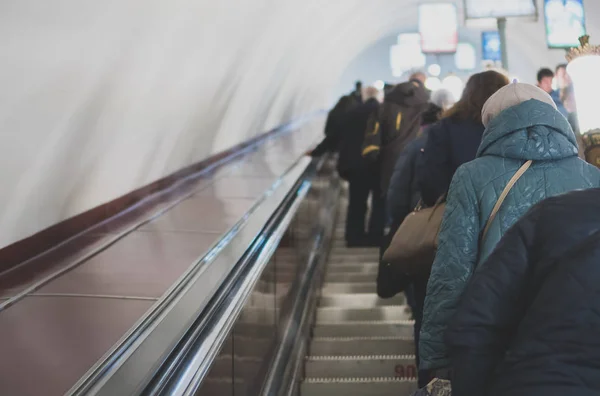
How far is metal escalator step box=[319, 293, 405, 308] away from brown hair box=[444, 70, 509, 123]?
303cm

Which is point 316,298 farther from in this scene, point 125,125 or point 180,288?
point 180,288

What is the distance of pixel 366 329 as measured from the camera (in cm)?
546

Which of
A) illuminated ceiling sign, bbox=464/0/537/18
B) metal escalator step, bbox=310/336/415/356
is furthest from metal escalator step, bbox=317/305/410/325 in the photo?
illuminated ceiling sign, bbox=464/0/537/18

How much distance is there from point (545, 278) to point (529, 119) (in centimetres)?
102

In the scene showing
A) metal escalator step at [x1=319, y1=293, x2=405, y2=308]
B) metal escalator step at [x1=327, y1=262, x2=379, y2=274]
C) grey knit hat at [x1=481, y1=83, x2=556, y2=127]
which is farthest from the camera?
metal escalator step at [x1=327, y1=262, x2=379, y2=274]

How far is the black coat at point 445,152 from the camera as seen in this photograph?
325cm

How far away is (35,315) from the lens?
107 inches

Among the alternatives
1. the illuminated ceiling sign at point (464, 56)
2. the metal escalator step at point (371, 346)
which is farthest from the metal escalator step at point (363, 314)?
the illuminated ceiling sign at point (464, 56)

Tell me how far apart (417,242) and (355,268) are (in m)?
4.09

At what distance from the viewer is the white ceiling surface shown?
134 inches

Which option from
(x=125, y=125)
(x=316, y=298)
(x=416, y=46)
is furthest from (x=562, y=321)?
(x=416, y=46)

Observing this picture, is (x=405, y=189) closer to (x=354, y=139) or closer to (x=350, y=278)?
(x=350, y=278)

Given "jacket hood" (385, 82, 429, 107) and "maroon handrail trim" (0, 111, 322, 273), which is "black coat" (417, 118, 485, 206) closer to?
"maroon handrail trim" (0, 111, 322, 273)

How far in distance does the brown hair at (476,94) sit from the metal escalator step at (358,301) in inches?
119
